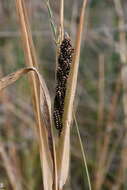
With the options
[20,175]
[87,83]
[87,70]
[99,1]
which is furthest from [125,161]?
[99,1]

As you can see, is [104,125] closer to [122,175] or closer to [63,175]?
[122,175]

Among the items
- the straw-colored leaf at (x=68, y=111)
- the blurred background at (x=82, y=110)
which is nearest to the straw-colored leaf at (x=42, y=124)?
the straw-colored leaf at (x=68, y=111)

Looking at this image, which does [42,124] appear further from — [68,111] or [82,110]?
[82,110]

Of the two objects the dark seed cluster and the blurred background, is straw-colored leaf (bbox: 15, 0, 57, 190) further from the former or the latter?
the blurred background

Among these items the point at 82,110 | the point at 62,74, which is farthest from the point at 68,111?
the point at 82,110

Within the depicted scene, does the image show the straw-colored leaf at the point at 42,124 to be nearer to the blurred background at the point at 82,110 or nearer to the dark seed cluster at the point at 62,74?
the dark seed cluster at the point at 62,74

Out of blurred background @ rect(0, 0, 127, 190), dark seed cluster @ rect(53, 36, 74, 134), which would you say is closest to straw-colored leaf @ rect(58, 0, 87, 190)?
dark seed cluster @ rect(53, 36, 74, 134)
